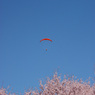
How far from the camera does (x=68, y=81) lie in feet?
72.0

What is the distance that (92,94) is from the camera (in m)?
21.6

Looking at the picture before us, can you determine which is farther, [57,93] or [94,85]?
[94,85]

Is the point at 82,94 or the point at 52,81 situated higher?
the point at 52,81

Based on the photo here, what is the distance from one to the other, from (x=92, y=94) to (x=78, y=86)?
2356 mm

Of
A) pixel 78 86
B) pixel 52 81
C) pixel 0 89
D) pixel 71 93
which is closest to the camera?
pixel 71 93

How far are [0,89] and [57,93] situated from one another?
837 centimetres

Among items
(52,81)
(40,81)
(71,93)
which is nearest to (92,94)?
(71,93)

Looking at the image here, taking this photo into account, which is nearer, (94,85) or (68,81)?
(68,81)

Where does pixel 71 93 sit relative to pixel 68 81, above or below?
below

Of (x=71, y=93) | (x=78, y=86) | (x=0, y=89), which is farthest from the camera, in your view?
(x=0, y=89)

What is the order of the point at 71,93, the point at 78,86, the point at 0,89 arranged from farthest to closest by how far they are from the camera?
the point at 0,89, the point at 78,86, the point at 71,93

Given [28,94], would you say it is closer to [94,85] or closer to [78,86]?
[78,86]

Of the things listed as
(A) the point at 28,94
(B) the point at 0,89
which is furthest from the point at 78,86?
(B) the point at 0,89

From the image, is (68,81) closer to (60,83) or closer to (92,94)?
A: (60,83)
